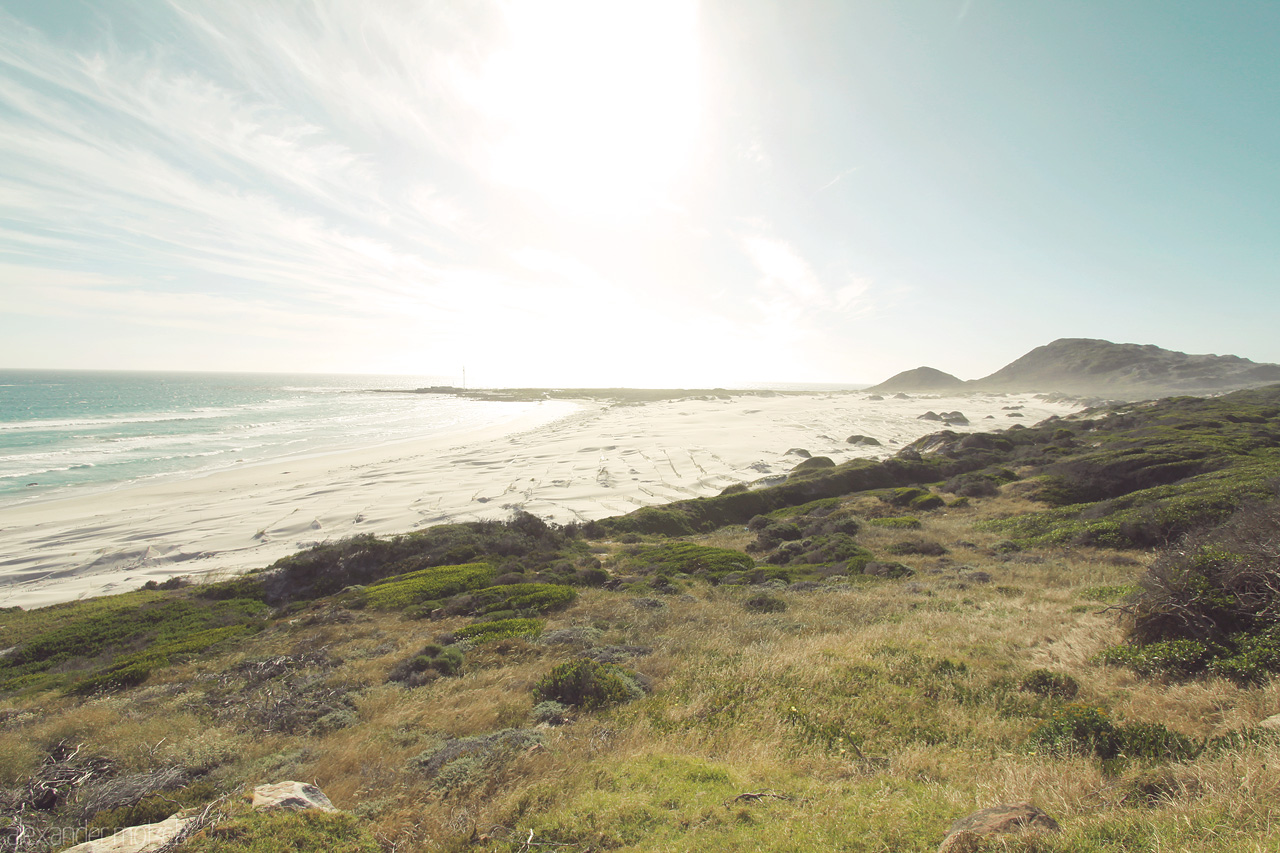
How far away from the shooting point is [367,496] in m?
28.4

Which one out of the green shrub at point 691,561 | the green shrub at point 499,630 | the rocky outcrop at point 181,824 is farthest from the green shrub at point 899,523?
the rocky outcrop at point 181,824

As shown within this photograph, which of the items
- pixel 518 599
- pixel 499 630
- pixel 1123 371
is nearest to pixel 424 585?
pixel 518 599

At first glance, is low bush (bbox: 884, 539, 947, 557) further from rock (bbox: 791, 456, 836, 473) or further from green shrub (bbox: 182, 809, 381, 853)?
green shrub (bbox: 182, 809, 381, 853)

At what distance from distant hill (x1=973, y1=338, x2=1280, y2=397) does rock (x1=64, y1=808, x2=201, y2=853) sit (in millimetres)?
130121

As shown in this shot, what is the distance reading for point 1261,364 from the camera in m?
128

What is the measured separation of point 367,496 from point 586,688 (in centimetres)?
2513

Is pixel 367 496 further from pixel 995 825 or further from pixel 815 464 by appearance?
pixel 995 825

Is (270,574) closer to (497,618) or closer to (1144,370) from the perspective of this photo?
(497,618)

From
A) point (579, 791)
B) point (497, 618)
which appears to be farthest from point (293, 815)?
point (497, 618)

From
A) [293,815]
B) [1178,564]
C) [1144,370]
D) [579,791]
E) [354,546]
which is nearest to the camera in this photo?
[293,815]

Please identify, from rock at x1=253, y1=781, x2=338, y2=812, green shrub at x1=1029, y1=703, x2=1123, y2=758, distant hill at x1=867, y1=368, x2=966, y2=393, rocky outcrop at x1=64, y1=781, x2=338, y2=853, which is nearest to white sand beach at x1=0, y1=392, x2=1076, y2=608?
rock at x1=253, y1=781, x2=338, y2=812

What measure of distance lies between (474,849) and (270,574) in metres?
15.5

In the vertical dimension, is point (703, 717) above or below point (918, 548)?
above

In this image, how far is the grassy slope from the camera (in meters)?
4.66
